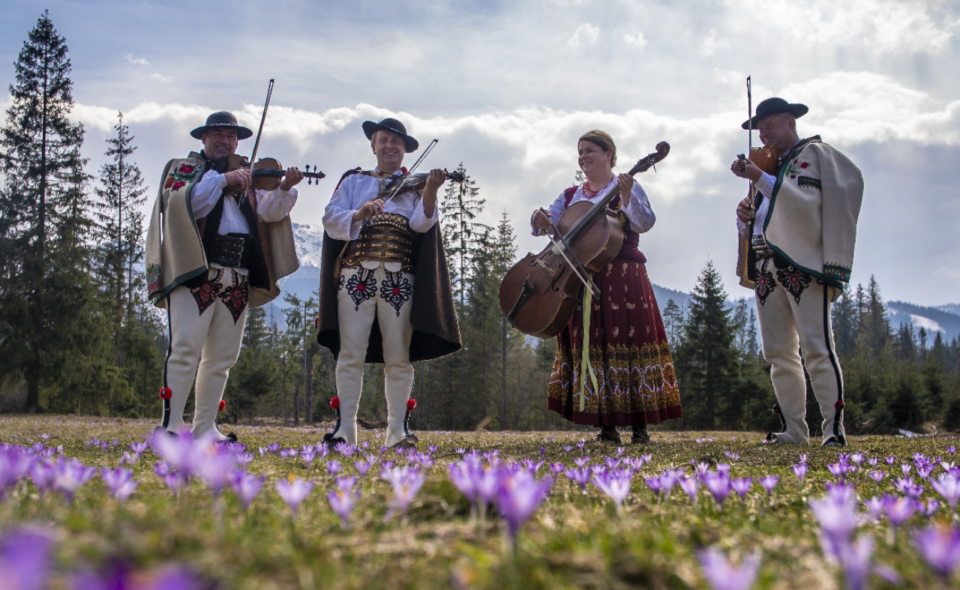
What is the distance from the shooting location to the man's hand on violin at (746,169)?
214 inches

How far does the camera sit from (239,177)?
500cm

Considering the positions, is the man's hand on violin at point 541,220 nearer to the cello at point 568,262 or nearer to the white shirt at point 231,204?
the cello at point 568,262

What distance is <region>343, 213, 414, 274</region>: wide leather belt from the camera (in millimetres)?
5051

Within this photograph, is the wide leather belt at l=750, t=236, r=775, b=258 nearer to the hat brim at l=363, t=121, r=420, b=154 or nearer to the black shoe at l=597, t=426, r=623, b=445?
the black shoe at l=597, t=426, r=623, b=445

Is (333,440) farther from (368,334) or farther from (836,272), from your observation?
(836,272)

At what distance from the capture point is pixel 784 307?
18.6ft

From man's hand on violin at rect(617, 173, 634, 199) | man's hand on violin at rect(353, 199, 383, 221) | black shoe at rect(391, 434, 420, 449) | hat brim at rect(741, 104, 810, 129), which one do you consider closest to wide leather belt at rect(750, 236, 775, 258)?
hat brim at rect(741, 104, 810, 129)

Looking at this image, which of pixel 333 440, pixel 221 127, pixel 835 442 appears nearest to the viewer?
pixel 333 440

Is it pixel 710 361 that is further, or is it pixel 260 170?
pixel 710 361

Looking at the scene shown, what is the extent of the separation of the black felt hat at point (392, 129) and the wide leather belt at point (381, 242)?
0.80 metres

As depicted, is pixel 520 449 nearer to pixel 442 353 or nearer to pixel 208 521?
pixel 442 353

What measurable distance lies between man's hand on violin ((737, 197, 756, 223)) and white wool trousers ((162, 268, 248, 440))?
15.7 ft

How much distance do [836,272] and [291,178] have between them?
468 cm

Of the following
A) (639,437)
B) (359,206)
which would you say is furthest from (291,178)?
(639,437)
